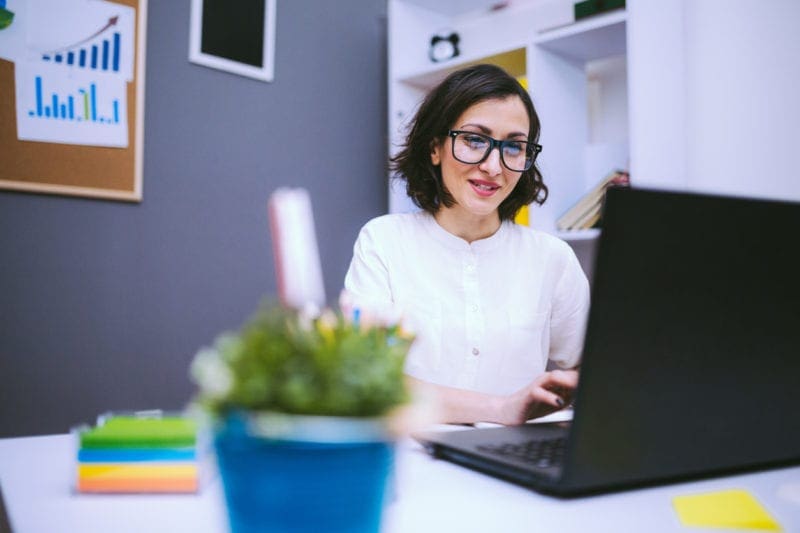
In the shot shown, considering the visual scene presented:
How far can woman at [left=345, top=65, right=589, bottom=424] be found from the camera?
1514 millimetres

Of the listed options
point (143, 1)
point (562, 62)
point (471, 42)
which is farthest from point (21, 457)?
point (471, 42)

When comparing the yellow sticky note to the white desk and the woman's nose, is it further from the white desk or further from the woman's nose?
the woman's nose

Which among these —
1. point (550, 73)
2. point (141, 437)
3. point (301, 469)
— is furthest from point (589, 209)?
point (301, 469)

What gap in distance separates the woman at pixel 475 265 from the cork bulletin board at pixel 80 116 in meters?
0.88

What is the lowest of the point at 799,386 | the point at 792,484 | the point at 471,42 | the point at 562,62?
the point at 792,484

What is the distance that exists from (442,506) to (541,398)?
1.25 feet

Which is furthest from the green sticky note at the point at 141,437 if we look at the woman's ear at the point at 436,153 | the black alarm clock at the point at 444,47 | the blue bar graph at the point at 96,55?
the black alarm clock at the point at 444,47

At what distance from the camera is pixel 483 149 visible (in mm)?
1517

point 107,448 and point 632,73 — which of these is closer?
point 107,448

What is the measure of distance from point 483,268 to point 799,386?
91 centimetres

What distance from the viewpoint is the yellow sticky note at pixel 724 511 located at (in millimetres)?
562

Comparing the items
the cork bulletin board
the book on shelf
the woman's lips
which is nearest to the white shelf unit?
the book on shelf

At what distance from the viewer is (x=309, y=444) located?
1.22ft

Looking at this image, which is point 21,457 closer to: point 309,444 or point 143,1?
point 309,444
